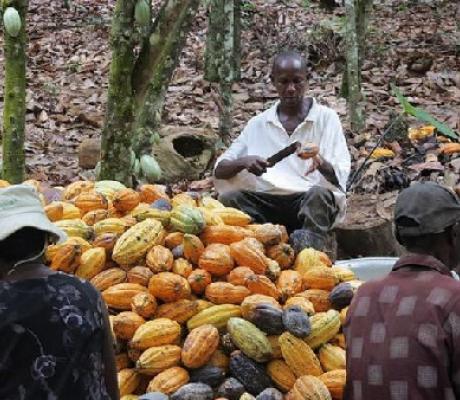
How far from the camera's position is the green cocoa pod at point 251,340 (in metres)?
2.70

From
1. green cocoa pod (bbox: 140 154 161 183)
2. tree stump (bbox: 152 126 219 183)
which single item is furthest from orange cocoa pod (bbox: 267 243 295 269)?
tree stump (bbox: 152 126 219 183)

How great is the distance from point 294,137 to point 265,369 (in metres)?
2.01

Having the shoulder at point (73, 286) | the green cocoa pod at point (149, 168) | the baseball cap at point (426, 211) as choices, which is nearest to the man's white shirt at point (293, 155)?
the green cocoa pod at point (149, 168)

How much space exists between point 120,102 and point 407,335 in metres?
2.27

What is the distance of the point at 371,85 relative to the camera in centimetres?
967

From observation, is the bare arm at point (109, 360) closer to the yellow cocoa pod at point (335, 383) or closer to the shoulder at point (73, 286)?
the shoulder at point (73, 286)

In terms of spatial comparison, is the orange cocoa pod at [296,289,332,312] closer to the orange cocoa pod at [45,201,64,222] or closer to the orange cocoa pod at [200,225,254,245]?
the orange cocoa pod at [200,225,254,245]

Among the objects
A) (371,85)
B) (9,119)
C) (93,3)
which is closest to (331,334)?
(9,119)

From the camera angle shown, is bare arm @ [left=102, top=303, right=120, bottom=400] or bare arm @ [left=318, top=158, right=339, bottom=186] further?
bare arm @ [left=318, top=158, right=339, bottom=186]

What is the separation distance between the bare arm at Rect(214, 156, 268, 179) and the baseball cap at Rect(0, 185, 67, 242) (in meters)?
2.26

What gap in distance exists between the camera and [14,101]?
4441mm

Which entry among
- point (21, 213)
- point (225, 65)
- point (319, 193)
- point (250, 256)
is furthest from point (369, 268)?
point (225, 65)

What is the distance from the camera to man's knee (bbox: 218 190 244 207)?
438 cm

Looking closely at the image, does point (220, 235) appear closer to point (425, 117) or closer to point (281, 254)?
→ point (281, 254)
